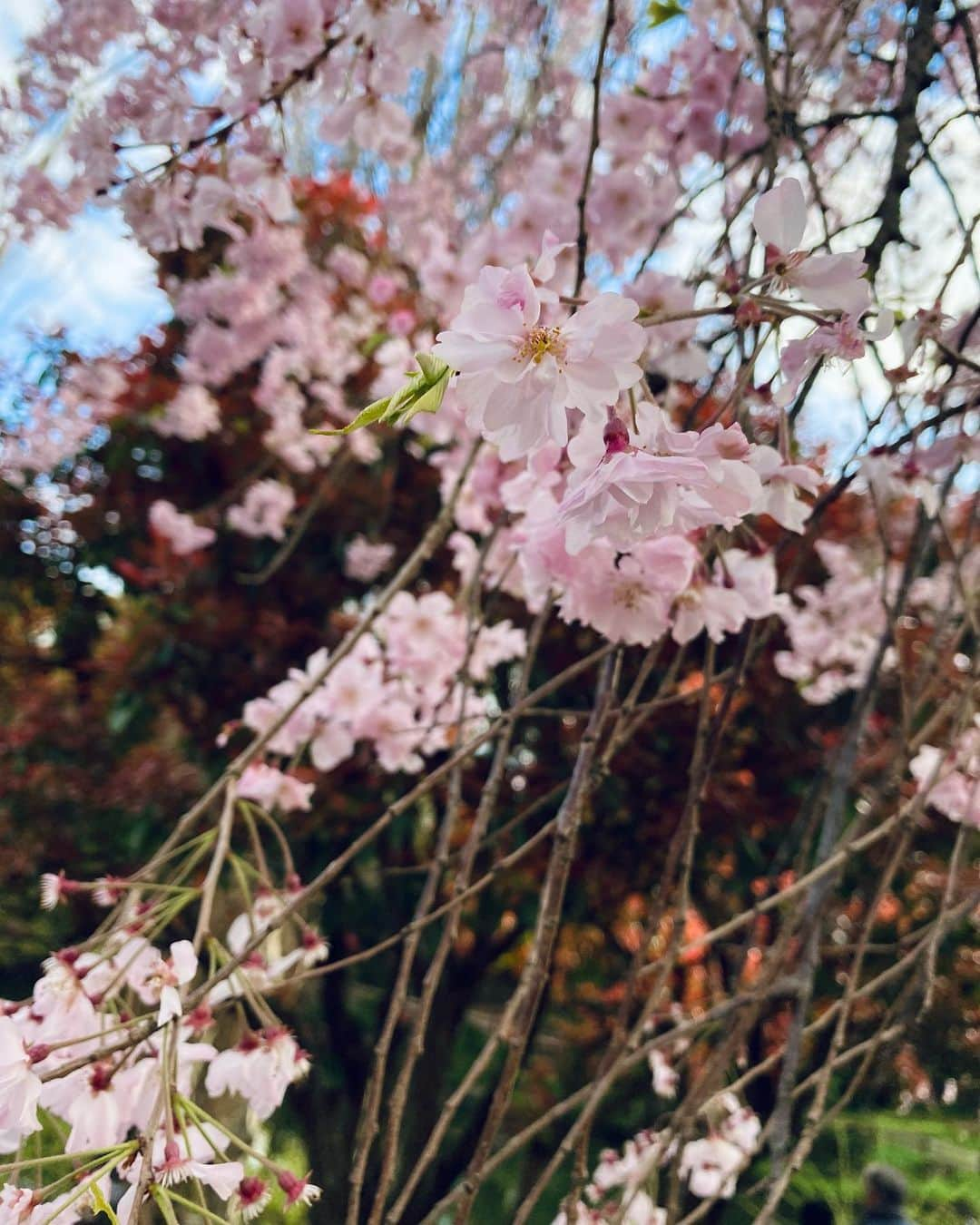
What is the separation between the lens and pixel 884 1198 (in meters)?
Result: 2.14

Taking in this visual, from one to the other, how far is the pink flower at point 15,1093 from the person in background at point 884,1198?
232 centimetres

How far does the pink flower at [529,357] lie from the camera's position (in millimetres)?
422

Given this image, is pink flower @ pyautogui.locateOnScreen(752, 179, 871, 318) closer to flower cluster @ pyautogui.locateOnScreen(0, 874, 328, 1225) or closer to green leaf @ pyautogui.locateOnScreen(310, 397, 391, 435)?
green leaf @ pyautogui.locateOnScreen(310, 397, 391, 435)

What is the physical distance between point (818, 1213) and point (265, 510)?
3061 mm

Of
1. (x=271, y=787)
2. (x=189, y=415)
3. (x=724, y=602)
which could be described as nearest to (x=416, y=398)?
(x=724, y=602)

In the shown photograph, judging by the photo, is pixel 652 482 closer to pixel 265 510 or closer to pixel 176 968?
pixel 176 968

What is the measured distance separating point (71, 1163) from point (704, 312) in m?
0.88

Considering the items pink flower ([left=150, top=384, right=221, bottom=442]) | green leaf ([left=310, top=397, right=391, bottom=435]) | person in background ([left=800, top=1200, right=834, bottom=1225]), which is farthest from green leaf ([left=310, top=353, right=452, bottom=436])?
person in background ([left=800, top=1200, right=834, bottom=1225])

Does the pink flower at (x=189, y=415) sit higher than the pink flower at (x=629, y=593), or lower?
higher

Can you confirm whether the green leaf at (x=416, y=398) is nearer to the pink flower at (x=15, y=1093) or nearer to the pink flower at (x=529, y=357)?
the pink flower at (x=529, y=357)

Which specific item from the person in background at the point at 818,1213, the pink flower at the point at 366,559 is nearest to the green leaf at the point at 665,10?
the pink flower at the point at 366,559

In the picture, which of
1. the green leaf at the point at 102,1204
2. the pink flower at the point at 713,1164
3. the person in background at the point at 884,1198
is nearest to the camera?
the green leaf at the point at 102,1204

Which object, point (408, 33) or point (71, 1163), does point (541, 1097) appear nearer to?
point (71, 1163)

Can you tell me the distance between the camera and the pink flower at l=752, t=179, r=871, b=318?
0.48m
